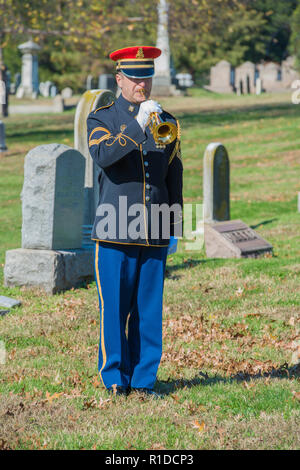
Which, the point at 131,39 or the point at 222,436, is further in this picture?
the point at 131,39

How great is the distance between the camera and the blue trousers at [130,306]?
16.3ft

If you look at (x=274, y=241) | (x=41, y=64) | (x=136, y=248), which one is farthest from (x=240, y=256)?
(x=41, y=64)

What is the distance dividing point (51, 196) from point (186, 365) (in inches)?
129

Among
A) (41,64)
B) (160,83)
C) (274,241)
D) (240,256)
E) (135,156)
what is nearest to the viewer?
(135,156)

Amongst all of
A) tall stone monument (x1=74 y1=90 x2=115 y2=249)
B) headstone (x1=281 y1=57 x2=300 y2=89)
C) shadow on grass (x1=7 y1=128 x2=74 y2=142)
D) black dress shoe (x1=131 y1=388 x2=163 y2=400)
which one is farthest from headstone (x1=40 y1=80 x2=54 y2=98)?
black dress shoe (x1=131 y1=388 x2=163 y2=400)

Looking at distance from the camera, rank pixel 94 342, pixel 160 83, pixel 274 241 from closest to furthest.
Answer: pixel 94 342, pixel 274 241, pixel 160 83

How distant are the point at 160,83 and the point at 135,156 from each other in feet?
111

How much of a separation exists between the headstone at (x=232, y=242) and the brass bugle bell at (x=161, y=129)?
6.19 metres

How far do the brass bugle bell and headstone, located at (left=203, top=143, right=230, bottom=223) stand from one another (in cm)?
776

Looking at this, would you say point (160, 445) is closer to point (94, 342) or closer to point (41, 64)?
point (94, 342)

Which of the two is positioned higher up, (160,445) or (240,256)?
(160,445)

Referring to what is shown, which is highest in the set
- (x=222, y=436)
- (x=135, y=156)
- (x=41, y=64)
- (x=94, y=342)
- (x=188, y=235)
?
(x=135, y=156)

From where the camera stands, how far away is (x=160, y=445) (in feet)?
14.3

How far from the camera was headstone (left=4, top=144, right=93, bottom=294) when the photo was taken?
28.4 ft
